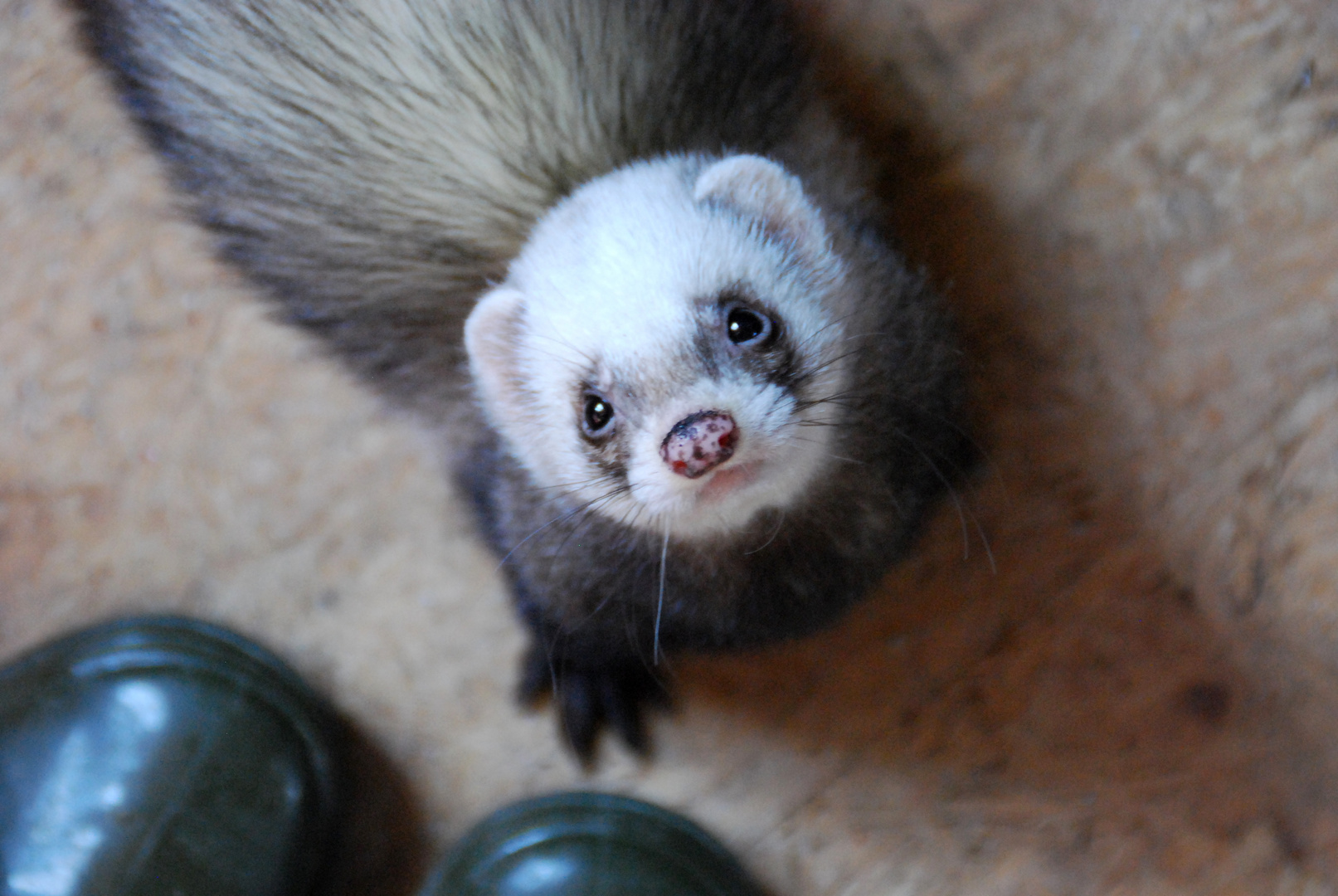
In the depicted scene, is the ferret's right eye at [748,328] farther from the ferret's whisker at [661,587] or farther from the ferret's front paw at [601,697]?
the ferret's front paw at [601,697]

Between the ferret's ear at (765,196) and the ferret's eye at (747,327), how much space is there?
0.12m

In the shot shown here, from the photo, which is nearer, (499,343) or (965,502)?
(499,343)

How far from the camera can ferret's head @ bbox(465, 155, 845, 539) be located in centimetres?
93

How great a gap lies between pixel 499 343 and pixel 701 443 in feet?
1.08

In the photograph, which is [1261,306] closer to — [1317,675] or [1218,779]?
[1317,675]

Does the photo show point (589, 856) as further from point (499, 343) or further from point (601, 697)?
point (499, 343)

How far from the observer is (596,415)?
1.03m

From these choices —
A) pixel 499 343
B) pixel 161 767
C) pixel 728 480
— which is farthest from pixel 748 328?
pixel 161 767

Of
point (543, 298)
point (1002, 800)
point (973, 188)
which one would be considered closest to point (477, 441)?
point (543, 298)

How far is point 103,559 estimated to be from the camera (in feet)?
5.06

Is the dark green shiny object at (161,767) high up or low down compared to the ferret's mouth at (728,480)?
up

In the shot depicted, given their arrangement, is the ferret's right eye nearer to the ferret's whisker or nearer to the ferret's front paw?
the ferret's whisker

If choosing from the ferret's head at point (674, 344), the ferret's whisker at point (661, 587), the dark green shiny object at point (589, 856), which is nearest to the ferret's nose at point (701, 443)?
the ferret's head at point (674, 344)

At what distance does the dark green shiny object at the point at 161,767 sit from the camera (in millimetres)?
1338
